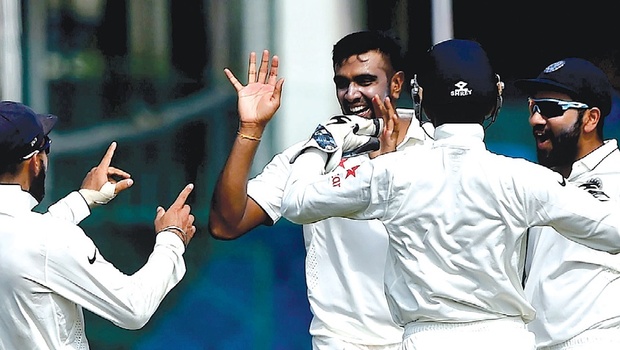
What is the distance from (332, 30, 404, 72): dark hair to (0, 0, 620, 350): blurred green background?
87 centimetres

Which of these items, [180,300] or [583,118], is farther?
[180,300]

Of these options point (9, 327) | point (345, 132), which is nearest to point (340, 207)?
point (345, 132)

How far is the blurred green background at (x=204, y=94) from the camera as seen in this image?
5.70 meters

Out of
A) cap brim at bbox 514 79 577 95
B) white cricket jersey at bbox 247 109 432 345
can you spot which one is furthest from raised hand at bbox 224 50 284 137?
cap brim at bbox 514 79 577 95

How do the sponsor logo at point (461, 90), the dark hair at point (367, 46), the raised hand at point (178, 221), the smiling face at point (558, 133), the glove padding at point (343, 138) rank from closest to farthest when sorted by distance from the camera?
the sponsor logo at point (461, 90)
the glove padding at point (343, 138)
the raised hand at point (178, 221)
the smiling face at point (558, 133)
the dark hair at point (367, 46)

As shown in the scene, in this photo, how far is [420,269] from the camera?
379cm

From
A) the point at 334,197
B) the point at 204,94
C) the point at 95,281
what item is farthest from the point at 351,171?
the point at 204,94

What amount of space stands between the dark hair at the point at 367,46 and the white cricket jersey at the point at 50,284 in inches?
52.9

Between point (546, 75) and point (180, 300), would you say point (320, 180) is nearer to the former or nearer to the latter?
point (546, 75)

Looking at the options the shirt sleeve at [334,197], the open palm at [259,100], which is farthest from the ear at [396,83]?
the shirt sleeve at [334,197]

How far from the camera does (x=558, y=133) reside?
4.71 metres

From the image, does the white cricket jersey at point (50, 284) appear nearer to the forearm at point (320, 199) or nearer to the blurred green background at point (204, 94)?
the forearm at point (320, 199)

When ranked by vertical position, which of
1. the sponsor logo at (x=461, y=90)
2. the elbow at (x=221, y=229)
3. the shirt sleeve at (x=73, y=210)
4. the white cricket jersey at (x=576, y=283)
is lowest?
the white cricket jersey at (x=576, y=283)

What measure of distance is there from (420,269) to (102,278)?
2.95ft
